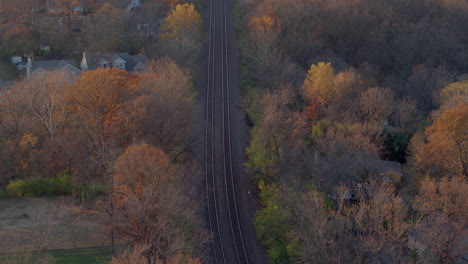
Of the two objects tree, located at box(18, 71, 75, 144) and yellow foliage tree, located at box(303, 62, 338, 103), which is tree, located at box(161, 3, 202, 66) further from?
tree, located at box(18, 71, 75, 144)

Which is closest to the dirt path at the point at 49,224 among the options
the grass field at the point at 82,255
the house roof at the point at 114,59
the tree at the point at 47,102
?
the grass field at the point at 82,255

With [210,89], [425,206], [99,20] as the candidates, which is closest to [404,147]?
[425,206]

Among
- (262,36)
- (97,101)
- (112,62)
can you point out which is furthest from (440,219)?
(112,62)

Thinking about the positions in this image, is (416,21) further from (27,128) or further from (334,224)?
(27,128)

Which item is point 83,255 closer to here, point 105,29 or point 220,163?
point 220,163

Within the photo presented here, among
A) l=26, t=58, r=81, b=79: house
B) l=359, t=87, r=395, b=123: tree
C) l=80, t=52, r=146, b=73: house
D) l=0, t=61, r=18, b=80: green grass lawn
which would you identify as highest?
l=359, t=87, r=395, b=123: tree

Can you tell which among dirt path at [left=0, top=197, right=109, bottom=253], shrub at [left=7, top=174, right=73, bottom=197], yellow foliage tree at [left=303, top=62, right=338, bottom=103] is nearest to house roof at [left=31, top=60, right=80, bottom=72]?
shrub at [left=7, top=174, right=73, bottom=197]

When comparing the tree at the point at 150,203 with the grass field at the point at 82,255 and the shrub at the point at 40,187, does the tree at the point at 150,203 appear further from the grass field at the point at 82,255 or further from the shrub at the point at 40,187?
the shrub at the point at 40,187
